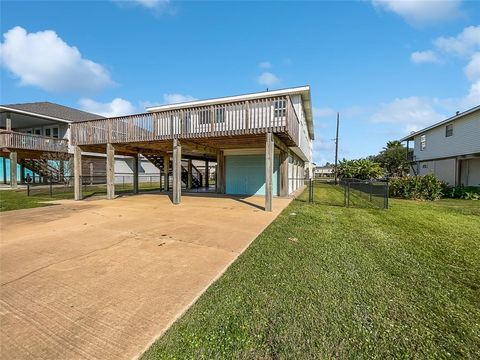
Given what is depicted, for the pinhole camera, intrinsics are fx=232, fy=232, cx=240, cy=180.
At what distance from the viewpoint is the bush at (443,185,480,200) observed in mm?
13789

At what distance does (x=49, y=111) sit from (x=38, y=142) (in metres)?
5.27

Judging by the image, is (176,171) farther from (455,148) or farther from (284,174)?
(455,148)

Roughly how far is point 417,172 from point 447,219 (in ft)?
63.9

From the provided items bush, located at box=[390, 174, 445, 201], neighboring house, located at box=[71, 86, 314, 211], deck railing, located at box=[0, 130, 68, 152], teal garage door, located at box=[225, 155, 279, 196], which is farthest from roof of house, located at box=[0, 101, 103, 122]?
bush, located at box=[390, 174, 445, 201]

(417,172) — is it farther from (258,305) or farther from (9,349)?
(9,349)

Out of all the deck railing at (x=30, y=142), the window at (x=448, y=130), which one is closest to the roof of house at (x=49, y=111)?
the deck railing at (x=30, y=142)

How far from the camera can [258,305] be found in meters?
2.61

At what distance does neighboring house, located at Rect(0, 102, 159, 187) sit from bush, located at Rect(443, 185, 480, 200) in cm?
2504

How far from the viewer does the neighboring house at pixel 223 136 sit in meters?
8.88

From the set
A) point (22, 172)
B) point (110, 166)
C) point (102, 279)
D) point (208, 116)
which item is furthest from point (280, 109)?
point (22, 172)

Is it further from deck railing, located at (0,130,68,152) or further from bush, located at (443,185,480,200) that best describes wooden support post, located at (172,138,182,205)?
bush, located at (443,185,480,200)

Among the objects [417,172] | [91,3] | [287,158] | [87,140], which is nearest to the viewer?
[91,3]

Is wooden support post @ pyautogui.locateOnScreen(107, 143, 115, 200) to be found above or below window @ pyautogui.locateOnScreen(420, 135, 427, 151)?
below

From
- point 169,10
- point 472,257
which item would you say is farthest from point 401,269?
point 169,10
